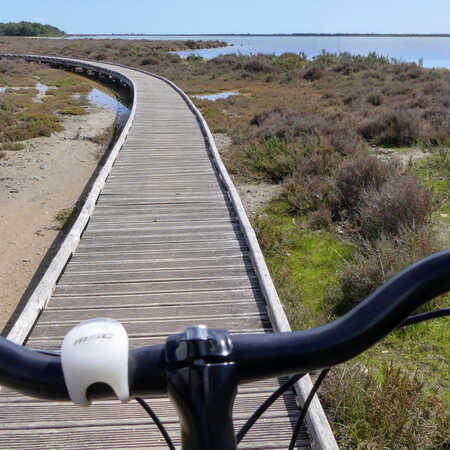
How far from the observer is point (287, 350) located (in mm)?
655

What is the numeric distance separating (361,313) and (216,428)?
10.7 inches

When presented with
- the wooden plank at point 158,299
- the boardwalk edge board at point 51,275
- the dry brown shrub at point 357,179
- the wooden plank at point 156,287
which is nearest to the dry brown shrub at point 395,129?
the dry brown shrub at point 357,179

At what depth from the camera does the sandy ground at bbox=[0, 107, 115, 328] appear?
24.6ft

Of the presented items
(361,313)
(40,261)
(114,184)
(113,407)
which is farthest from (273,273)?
(361,313)

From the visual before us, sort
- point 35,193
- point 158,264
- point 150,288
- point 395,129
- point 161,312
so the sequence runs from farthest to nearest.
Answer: point 395,129
point 35,193
point 158,264
point 150,288
point 161,312

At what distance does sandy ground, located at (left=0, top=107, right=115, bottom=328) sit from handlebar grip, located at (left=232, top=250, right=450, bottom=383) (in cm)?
615

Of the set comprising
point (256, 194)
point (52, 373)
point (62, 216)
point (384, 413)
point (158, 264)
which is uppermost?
point (52, 373)

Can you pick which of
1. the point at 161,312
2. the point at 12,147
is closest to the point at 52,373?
the point at 161,312

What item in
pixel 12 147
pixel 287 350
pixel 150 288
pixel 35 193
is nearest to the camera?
pixel 287 350

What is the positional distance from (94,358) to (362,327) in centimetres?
38

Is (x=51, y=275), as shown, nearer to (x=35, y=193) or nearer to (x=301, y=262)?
(x=301, y=262)

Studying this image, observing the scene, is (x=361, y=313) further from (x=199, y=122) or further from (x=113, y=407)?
(x=199, y=122)

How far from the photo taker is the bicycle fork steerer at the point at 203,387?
556mm

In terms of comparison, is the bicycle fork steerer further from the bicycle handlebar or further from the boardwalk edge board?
the boardwalk edge board
